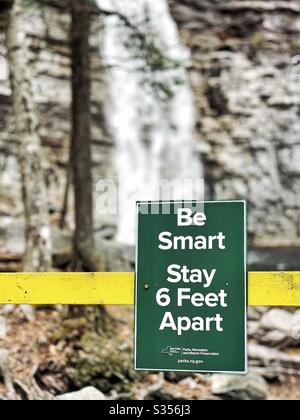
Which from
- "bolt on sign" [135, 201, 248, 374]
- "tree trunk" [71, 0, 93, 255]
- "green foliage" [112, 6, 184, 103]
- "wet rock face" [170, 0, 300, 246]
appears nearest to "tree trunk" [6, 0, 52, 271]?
"tree trunk" [71, 0, 93, 255]

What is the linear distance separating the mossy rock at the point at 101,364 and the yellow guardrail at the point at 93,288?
9.24ft

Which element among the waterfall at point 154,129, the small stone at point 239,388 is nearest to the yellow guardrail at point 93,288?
the small stone at point 239,388

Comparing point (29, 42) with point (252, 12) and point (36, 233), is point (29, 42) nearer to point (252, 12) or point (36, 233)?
point (252, 12)

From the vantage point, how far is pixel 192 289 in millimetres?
3648

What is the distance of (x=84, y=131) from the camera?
8578 mm

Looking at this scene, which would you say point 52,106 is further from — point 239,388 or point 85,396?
point 85,396

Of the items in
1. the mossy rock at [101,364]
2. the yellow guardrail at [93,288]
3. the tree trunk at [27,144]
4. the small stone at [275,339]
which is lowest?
the mossy rock at [101,364]

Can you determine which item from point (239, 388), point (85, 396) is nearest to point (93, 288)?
point (85, 396)

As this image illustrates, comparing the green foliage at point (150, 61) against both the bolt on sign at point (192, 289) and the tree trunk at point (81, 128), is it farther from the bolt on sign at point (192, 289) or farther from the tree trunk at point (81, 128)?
the bolt on sign at point (192, 289)

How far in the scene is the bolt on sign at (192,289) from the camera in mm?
3582

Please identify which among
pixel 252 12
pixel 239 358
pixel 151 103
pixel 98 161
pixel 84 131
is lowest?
pixel 239 358
